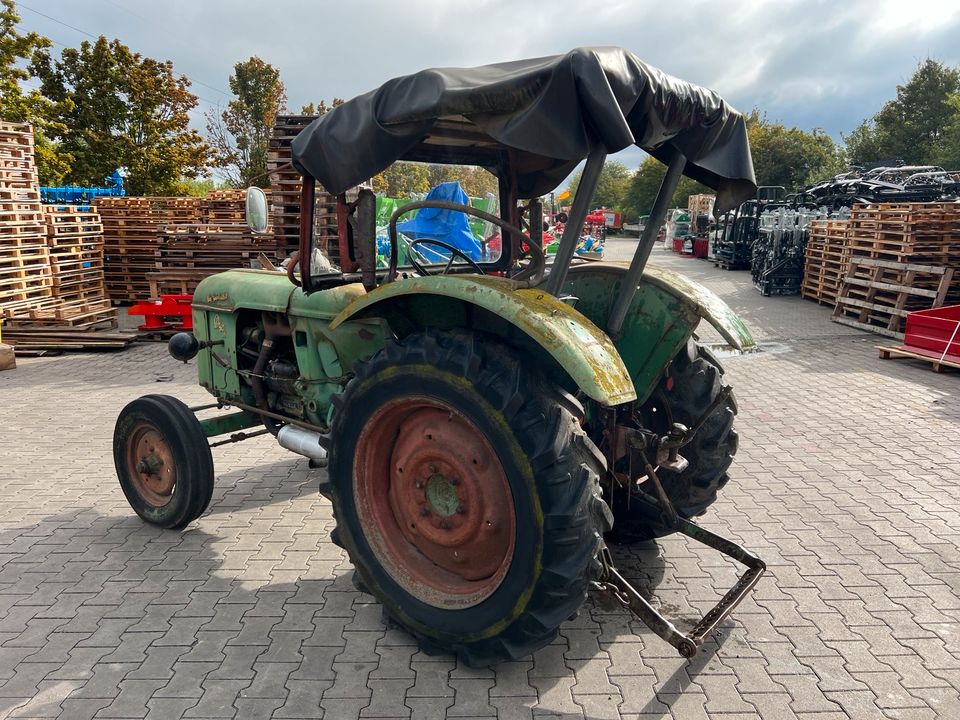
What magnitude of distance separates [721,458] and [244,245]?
10387mm

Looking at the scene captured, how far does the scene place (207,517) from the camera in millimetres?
4461

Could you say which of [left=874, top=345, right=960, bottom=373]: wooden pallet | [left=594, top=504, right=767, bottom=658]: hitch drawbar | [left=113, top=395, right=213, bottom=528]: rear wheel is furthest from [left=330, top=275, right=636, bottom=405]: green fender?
[left=874, top=345, right=960, bottom=373]: wooden pallet

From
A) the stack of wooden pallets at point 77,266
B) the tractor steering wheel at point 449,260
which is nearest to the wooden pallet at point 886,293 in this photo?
the tractor steering wheel at point 449,260

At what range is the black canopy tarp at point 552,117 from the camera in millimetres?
2279

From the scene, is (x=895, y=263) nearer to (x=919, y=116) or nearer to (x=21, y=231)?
(x=21, y=231)

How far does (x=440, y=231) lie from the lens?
429 centimetres

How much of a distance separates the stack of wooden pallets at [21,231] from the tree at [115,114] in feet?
50.9

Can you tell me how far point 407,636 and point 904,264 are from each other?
10.6m

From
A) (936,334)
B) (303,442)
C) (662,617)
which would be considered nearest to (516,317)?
(662,617)

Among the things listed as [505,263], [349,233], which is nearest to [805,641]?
[505,263]

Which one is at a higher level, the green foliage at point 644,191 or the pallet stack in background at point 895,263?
the green foliage at point 644,191

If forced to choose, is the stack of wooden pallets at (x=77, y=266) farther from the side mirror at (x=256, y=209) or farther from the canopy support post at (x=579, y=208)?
the canopy support post at (x=579, y=208)

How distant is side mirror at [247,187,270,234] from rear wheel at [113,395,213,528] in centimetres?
124

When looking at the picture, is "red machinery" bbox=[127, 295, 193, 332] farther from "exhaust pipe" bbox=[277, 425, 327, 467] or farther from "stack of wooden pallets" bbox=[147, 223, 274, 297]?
"exhaust pipe" bbox=[277, 425, 327, 467]
